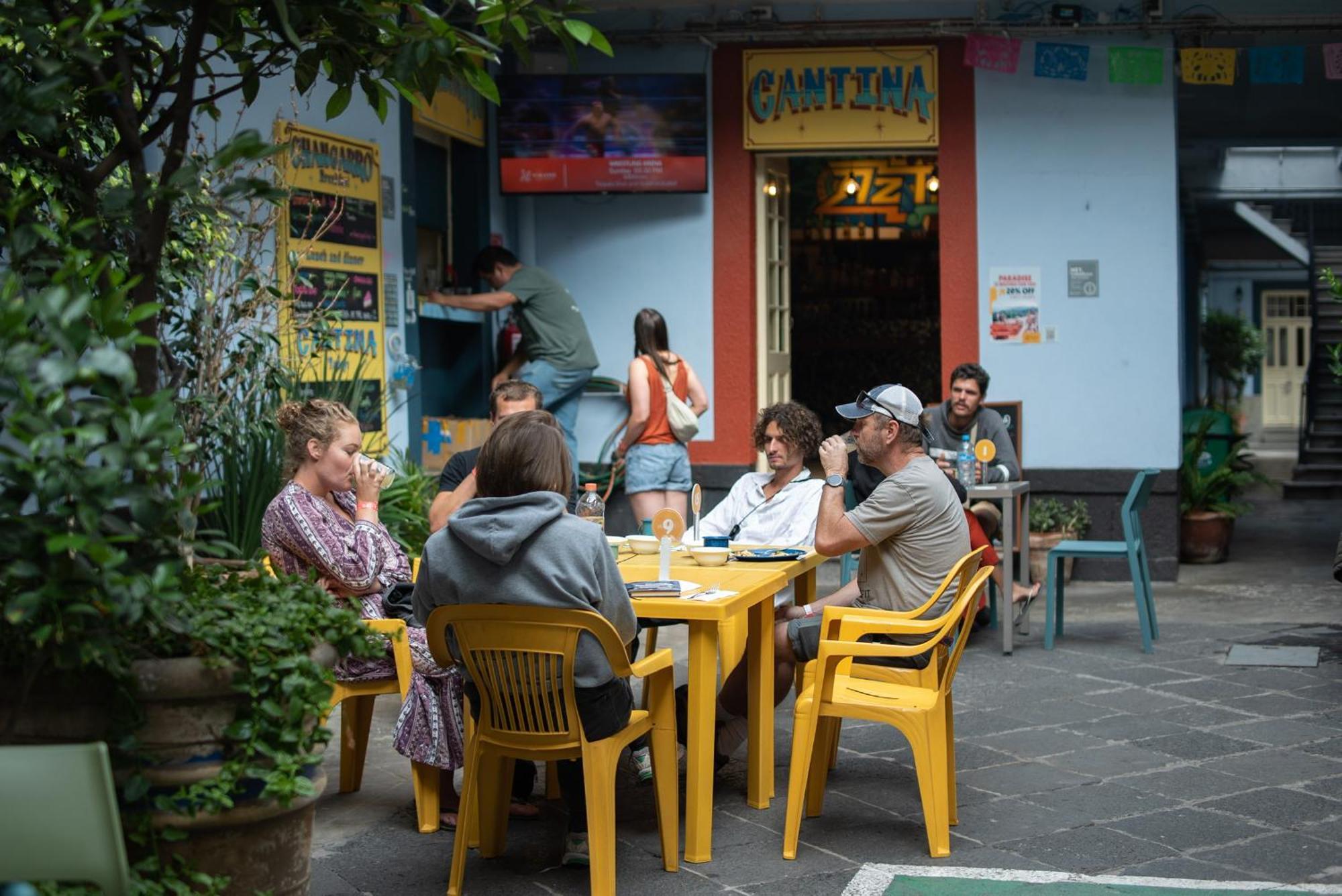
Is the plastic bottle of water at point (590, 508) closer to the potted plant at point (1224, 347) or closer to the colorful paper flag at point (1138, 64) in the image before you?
the colorful paper flag at point (1138, 64)

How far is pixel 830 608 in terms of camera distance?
4516 millimetres

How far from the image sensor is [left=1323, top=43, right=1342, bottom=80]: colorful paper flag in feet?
29.4

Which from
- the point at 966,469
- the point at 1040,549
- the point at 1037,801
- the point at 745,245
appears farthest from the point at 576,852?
the point at 745,245

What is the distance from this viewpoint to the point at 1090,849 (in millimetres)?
4242

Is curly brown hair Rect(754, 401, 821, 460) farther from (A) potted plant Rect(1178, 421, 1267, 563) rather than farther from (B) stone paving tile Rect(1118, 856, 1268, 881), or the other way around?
(A) potted plant Rect(1178, 421, 1267, 563)

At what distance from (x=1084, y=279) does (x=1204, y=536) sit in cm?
214

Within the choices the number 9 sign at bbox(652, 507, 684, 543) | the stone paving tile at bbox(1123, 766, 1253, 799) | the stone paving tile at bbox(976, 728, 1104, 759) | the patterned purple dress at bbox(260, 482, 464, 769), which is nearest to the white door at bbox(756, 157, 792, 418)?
the stone paving tile at bbox(976, 728, 1104, 759)

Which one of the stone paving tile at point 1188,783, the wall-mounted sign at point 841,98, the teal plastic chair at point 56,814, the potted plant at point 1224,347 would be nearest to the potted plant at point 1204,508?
the wall-mounted sign at point 841,98

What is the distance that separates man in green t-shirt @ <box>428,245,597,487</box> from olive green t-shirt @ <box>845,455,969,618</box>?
13.9ft

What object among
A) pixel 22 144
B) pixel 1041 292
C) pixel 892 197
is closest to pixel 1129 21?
pixel 1041 292

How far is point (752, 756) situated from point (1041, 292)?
552 cm

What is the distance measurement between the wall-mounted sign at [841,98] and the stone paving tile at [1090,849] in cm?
593

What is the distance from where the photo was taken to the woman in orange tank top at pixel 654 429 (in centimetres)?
832

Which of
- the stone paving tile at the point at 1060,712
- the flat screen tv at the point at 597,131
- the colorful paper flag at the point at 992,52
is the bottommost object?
the stone paving tile at the point at 1060,712
